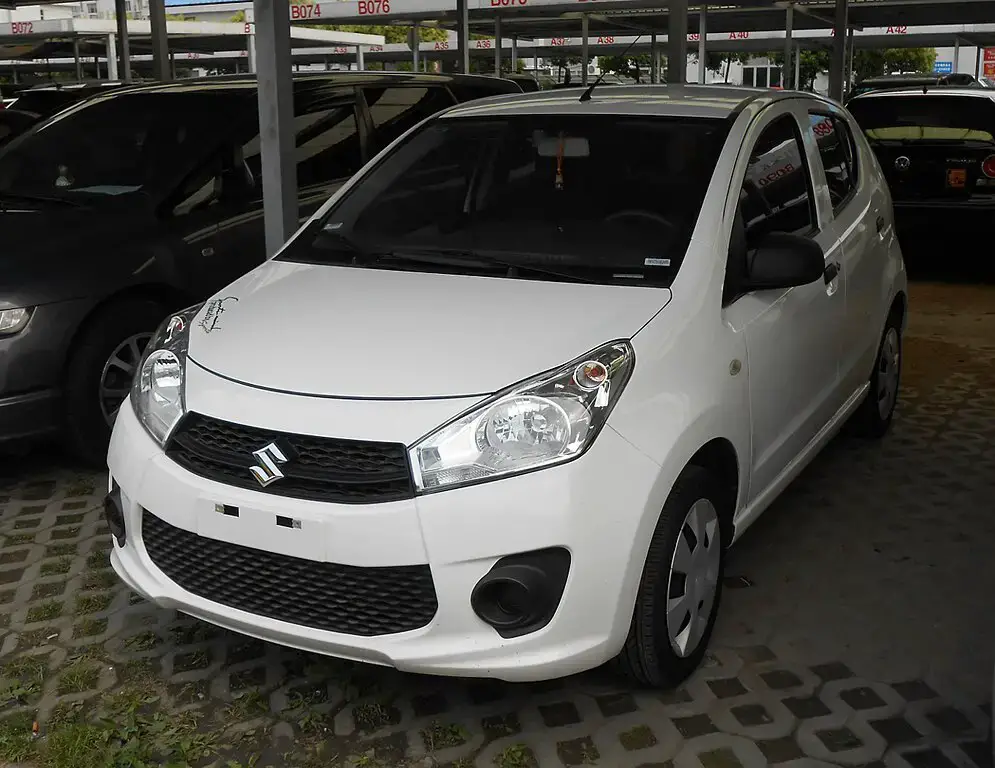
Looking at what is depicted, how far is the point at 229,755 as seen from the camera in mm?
3035

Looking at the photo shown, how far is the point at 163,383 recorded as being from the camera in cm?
325

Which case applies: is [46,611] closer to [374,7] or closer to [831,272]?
[831,272]

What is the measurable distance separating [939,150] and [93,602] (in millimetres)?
7902

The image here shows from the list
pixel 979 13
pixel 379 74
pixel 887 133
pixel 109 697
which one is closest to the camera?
pixel 109 697

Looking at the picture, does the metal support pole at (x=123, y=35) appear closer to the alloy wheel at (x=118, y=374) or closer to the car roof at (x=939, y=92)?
the car roof at (x=939, y=92)

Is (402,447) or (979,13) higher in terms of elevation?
(979,13)

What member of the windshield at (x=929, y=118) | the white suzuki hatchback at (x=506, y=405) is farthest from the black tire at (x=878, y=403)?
the windshield at (x=929, y=118)

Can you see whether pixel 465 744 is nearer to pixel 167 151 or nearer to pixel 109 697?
pixel 109 697

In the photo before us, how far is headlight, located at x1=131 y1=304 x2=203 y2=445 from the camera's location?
312 centimetres

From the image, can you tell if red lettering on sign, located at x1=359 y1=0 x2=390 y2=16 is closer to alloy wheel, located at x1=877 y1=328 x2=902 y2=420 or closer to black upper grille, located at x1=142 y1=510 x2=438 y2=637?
alloy wheel, located at x1=877 y1=328 x2=902 y2=420

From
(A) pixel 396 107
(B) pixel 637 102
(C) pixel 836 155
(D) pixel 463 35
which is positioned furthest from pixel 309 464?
(D) pixel 463 35

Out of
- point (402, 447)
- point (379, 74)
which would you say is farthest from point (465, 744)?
point (379, 74)

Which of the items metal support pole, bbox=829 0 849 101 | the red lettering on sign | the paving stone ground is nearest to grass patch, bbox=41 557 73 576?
the paving stone ground

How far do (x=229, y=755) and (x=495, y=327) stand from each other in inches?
53.7
